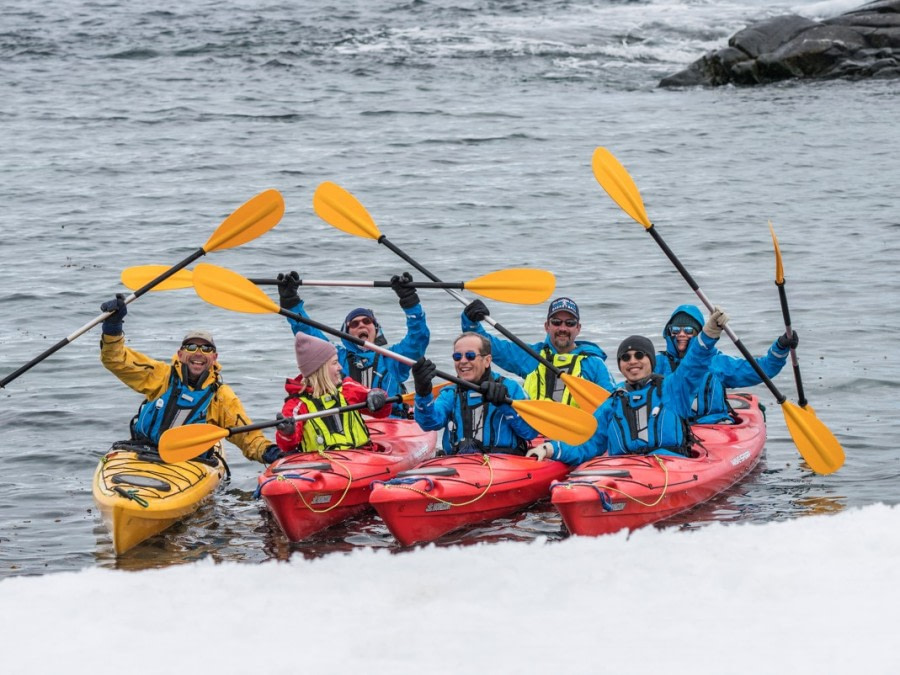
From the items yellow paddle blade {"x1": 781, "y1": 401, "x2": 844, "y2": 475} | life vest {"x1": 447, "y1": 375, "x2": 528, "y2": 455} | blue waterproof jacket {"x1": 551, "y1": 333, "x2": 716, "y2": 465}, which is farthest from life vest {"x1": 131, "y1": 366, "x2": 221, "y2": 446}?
yellow paddle blade {"x1": 781, "y1": 401, "x2": 844, "y2": 475}

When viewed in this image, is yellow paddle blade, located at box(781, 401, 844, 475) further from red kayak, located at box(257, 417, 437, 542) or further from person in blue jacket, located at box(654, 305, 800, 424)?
red kayak, located at box(257, 417, 437, 542)

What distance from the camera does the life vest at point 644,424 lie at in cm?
767

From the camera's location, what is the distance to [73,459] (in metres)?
9.93

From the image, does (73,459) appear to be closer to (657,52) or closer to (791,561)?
(791,561)

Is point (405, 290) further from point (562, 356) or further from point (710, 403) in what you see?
point (710, 403)

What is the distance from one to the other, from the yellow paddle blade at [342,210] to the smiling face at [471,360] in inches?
74.1

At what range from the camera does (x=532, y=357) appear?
30.0 feet

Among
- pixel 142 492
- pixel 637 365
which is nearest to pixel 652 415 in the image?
pixel 637 365

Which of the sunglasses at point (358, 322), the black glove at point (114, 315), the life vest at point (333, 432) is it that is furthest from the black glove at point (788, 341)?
the black glove at point (114, 315)

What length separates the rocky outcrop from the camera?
24484 millimetres

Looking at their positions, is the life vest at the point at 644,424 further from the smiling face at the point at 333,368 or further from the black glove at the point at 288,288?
the black glove at the point at 288,288

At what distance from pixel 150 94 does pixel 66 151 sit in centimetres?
389

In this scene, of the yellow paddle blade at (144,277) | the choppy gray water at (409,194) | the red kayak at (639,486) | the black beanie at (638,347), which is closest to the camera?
the red kayak at (639,486)

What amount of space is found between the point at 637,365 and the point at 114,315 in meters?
3.26
